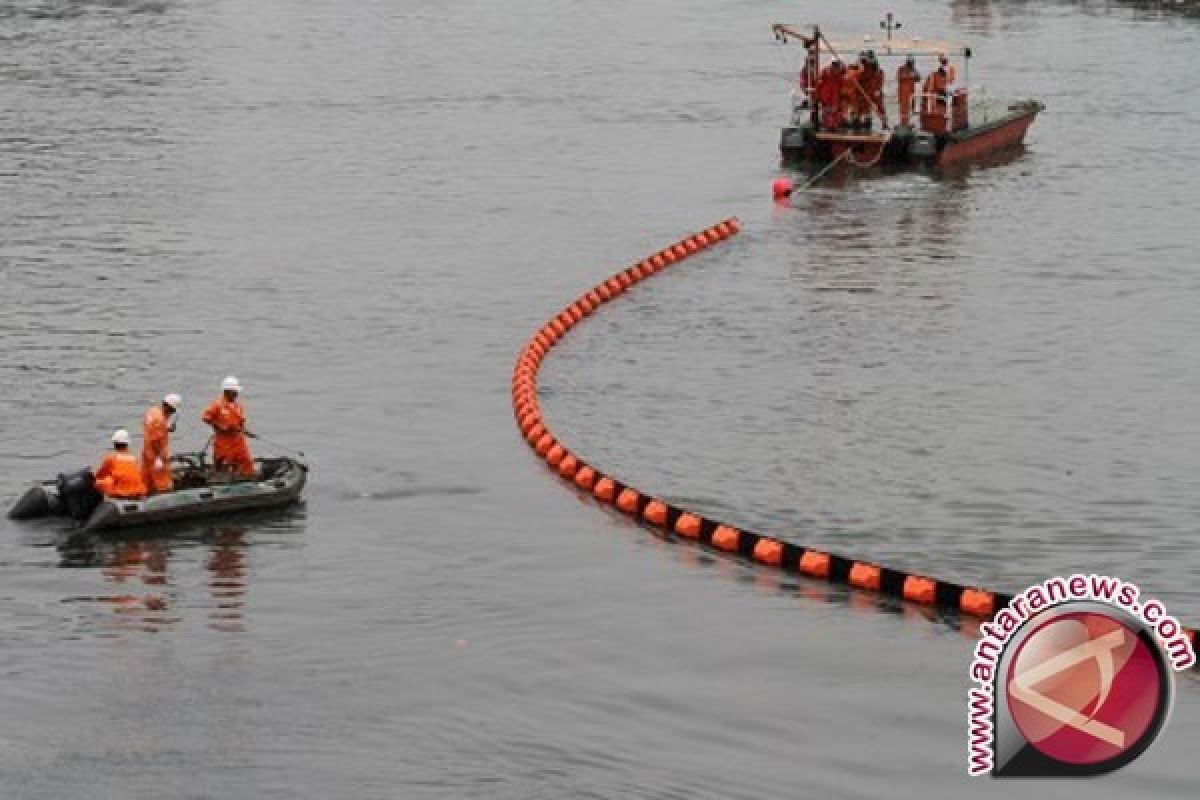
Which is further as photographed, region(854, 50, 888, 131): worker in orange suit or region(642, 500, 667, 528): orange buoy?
region(854, 50, 888, 131): worker in orange suit

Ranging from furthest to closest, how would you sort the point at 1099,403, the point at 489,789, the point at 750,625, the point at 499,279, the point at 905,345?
the point at 499,279 → the point at 905,345 → the point at 1099,403 → the point at 750,625 → the point at 489,789

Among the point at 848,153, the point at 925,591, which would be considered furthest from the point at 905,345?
the point at 848,153

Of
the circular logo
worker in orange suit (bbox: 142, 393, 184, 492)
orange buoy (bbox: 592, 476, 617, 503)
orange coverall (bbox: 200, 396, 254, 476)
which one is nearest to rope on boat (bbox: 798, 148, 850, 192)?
orange buoy (bbox: 592, 476, 617, 503)

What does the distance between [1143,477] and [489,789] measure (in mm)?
15251

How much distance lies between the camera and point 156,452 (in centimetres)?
3111

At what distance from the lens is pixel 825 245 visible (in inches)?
2105

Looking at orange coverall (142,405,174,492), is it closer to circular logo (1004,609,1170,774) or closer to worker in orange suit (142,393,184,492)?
worker in orange suit (142,393,184,492)

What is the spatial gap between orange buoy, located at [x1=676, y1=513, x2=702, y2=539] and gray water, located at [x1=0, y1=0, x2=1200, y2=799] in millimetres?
412

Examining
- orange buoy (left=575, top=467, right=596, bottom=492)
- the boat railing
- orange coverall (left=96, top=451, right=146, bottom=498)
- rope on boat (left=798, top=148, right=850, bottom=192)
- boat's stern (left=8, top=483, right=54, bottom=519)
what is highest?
the boat railing

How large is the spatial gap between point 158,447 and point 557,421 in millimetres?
8466

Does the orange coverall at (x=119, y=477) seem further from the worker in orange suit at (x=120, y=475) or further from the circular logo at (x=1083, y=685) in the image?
the circular logo at (x=1083, y=685)

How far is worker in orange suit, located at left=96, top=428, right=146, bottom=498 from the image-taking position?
30.7 meters

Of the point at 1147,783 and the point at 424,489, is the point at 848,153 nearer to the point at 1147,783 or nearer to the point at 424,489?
the point at 424,489

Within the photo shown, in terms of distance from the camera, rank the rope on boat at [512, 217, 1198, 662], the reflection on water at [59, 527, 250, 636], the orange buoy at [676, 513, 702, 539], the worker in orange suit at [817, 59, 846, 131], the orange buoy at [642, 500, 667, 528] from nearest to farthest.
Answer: the reflection on water at [59, 527, 250, 636] → the rope on boat at [512, 217, 1198, 662] → the orange buoy at [676, 513, 702, 539] → the orange buoy at [642, 500, 667, 528] → the worker in orange suit at [817, 59, 846, 131]
